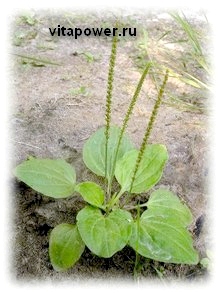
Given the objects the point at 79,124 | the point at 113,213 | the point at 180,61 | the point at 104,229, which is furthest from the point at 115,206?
the point at 180,61

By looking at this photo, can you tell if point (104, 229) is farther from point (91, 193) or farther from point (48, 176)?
point (48, 176)

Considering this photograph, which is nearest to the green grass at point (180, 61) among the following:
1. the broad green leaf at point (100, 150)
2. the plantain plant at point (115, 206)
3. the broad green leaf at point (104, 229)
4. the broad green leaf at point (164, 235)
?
the broad green leaf at point (100, 150)

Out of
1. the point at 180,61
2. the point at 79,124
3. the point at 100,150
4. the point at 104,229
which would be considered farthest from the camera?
the point at 180,61

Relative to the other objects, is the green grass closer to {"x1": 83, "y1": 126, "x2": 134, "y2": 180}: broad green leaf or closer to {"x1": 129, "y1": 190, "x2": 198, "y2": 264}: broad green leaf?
{"x1": 83, "y1": 126, "x2": 134, "y2": 180}: broad green leaf

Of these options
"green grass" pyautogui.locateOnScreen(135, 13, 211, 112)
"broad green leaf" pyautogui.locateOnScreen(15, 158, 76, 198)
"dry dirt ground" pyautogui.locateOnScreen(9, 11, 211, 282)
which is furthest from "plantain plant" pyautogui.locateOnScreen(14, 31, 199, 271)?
"green grass" pyautogui.locateOnScreen(135, 13, 211, 112)

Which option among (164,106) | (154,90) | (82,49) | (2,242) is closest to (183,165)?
(164,106)

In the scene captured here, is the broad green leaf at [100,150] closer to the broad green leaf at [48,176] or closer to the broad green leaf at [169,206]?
the broad green leaf at [48,176]
